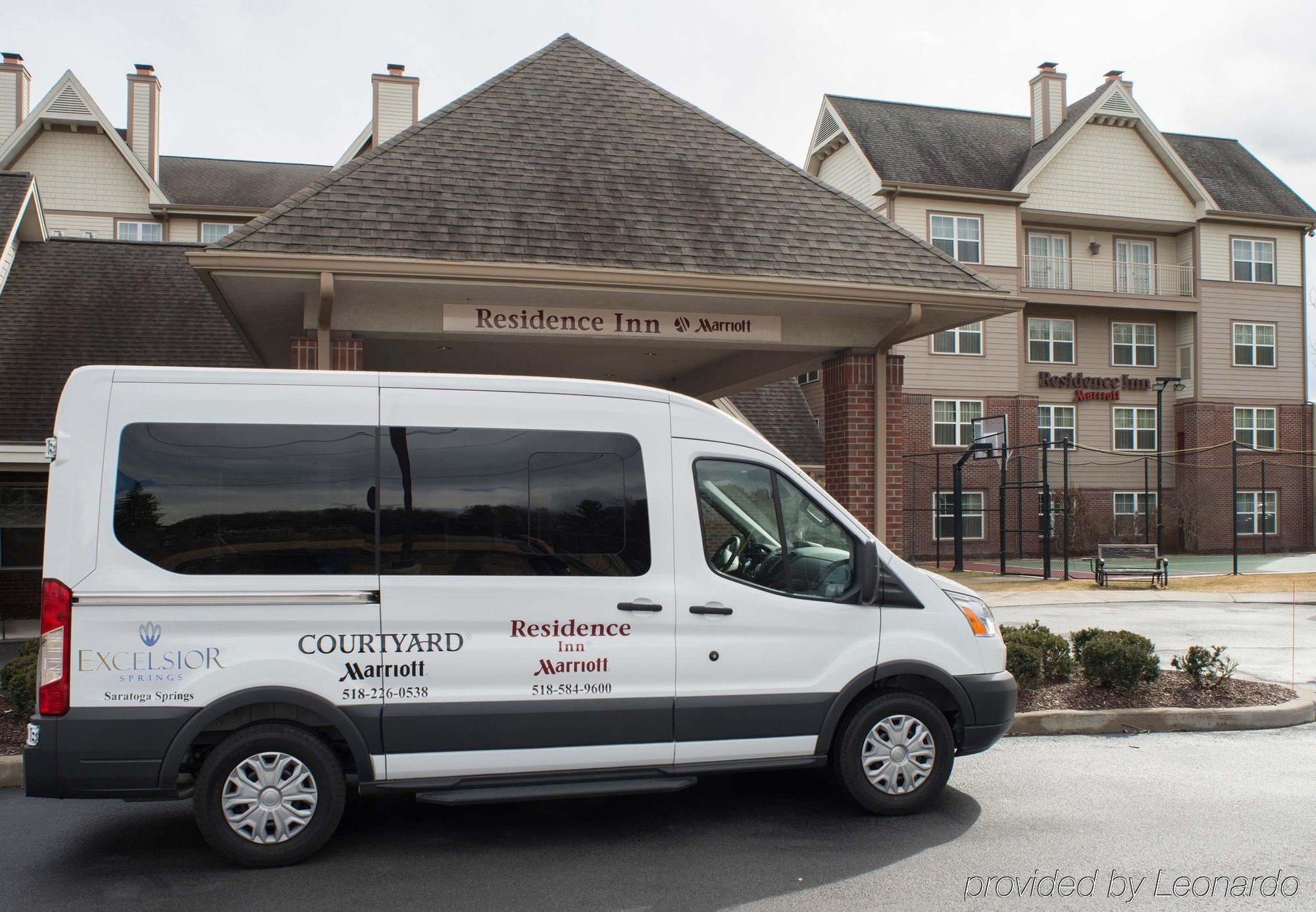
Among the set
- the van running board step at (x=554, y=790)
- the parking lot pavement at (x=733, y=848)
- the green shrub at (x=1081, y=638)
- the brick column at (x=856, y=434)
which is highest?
the brick column at (x=856, y=434)

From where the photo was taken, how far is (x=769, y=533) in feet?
19.3

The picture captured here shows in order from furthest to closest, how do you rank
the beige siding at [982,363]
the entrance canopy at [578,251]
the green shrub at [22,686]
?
the beige siding at [982,363] < the entrance canopy at [578,251] < the green shrub at [22,686]

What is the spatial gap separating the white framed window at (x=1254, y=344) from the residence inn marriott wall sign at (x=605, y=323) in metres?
30.9

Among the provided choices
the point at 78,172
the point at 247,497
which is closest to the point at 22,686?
the point at 247,497

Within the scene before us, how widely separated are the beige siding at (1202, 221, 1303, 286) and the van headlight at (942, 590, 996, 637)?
110 ft

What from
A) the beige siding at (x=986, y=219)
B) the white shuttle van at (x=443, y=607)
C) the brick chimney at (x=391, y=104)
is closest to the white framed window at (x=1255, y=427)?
the beige siding at (x=986, y=219)

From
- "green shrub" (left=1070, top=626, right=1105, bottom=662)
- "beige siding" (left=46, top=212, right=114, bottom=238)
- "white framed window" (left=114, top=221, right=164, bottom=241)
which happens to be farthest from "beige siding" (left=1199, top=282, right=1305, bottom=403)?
"beige siding" (left=46, top=212, right=114, bottom=238)

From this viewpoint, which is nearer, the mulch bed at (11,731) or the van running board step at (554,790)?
the van running board step at (554,790)

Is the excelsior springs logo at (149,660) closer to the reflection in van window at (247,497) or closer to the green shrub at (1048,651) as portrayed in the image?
the reflection in van window at (247,497)

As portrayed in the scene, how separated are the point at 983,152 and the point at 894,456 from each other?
1023 inches

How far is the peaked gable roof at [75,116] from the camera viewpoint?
28859 mm

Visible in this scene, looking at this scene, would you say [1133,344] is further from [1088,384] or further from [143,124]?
[143,124]

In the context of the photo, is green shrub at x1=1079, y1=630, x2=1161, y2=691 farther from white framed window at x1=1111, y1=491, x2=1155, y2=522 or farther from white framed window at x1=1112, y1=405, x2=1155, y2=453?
white framed window at x1=1112, y1=405, x2=1155, y2=453

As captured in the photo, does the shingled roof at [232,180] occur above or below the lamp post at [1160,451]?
above
